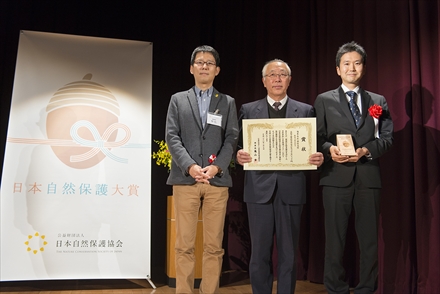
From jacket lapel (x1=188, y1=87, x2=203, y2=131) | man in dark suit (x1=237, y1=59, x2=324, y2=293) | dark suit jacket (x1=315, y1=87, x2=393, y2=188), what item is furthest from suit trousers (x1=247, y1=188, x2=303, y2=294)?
jacket lapel (x1=188, y1=87, x2=203, y2=131)

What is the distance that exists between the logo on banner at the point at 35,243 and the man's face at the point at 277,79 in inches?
89.5

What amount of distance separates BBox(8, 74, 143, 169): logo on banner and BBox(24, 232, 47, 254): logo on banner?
0.65 metres

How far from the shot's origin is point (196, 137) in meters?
2.62

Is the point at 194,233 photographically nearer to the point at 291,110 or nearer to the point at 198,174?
the point at 198,174

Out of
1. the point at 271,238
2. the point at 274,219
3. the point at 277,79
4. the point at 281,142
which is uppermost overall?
the point at 277,79

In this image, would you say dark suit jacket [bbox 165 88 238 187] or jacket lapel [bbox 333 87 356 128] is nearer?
dark suit jacket [bbox 165 88 238 187]

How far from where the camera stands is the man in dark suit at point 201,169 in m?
2.51

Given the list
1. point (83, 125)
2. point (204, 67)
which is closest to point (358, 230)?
point (204, 67)

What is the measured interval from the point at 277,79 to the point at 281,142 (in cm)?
42

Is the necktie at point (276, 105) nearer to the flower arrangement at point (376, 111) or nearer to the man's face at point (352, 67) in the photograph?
the man's face at point (352, 67)

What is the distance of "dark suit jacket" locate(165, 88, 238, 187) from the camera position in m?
2.55

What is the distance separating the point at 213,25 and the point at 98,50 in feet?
5.54

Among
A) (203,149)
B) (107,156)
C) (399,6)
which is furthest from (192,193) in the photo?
(399,6)

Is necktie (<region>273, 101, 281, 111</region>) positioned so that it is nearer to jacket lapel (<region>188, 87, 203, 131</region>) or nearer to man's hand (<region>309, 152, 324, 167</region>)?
man's hand (<region>309, 152, 324, 167</region>)
